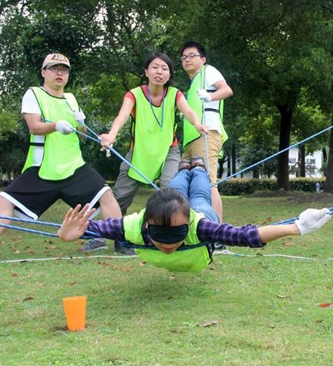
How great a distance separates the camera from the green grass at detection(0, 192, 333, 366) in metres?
2.99

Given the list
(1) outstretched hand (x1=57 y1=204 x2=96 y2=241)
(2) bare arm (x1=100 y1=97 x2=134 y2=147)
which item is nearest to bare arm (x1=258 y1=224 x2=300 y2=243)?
(1) outstretched hand (x1=57 y1=204 x2=96 y2=241)

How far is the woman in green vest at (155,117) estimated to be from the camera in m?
5.59

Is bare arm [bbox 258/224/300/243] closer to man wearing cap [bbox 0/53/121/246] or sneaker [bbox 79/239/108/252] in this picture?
man wearing cap [bbox 0/53/121/246]

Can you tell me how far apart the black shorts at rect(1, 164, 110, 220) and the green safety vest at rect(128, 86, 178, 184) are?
523 mm

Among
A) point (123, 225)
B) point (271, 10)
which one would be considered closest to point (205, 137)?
point (123, 225)

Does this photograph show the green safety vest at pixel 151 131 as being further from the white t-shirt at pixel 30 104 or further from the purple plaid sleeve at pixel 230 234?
the purple plaid sleeve at pixel 230 234

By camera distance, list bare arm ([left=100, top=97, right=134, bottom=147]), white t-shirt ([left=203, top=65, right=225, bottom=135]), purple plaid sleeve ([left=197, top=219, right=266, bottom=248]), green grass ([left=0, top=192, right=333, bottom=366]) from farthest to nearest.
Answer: white t-shirt ([left=203, top=65, right=225, bottom=135]) → bare arm ([left=100, top=97, right=134, bottom=147]) → purple plaid sleeve ([left=197, top=219, right=266, bottom=248]) → green grass ([left=0, top=192, right=333, bottom=366])

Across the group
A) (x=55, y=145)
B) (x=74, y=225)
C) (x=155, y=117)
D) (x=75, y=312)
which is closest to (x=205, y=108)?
(x=155, y=117)

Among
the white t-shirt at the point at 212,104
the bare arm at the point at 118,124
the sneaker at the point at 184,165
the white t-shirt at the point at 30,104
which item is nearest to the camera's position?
the bare arm at the point at 118,124

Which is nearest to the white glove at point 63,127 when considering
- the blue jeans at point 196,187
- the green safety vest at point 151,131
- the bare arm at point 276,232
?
the green safety vest at point 151,131

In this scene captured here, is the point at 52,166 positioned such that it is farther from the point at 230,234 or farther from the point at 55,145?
the point at 230,234

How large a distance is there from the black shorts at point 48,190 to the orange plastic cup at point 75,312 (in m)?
2.00

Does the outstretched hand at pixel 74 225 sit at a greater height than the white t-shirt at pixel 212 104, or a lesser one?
lesser

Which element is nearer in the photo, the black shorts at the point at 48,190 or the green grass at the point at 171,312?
the green grass at the point at 171,312
